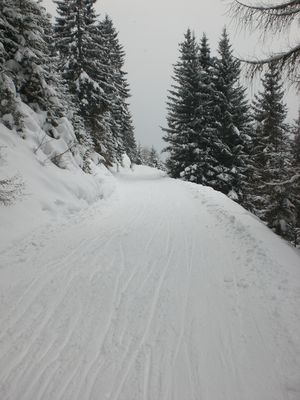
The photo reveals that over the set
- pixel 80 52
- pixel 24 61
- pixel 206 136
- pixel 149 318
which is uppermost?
pixel 80 52

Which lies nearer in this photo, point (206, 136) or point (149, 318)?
point (149, 318)

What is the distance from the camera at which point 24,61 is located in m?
11.1

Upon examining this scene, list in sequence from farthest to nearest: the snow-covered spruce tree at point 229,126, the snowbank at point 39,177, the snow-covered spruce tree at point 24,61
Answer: the snow-covered spruce tree at point 229,126, the snow-covered spruce tree at point 24,61, the snowbank at point 39,177

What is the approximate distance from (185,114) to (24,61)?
50.3 feet

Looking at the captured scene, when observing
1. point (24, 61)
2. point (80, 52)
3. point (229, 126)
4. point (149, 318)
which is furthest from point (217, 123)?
point (149, 318)

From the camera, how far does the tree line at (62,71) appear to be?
34.1 feet

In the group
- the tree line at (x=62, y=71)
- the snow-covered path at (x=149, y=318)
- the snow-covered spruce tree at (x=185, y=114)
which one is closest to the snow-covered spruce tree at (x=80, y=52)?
the tree line at (x=62, y=71)

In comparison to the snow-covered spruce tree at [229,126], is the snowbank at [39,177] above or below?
below

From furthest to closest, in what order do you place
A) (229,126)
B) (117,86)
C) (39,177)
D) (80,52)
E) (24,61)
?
(117,86), (229,126), (80,52), (24,61), (39,177)

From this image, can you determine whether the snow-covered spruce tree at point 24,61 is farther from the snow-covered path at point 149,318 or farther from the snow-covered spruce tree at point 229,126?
the snow-covered spruce tree at point 229,126

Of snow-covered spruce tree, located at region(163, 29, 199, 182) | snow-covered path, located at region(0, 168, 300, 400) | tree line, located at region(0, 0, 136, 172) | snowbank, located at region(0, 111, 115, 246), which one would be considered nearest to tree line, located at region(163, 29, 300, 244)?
snow-covered spruce tree, located at region(163, 29, 199, 182)

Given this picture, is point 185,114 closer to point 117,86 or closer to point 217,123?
point 217,123

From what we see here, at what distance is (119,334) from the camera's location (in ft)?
12.3

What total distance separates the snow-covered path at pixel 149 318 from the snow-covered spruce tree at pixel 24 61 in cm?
521
